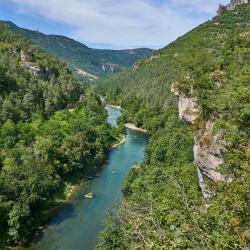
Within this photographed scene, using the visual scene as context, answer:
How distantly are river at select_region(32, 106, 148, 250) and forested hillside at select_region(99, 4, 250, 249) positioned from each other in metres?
4.61

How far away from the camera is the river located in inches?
1893

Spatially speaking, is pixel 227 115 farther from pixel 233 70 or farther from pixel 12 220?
pixel 12 220

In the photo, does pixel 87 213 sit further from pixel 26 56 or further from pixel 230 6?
pixel 230 6

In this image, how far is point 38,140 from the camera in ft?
242

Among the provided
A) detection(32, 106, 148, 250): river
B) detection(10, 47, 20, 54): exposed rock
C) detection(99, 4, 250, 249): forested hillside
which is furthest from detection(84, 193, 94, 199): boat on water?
detection(10, 47, 20, 54): exposed rock

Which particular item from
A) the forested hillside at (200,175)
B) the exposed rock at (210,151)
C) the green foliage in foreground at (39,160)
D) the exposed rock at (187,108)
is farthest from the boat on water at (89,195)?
the exposed rock at (210,151)

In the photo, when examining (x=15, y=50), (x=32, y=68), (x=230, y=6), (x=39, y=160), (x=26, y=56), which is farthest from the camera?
(x=230, y=6)

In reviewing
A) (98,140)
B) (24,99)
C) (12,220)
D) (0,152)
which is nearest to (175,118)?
(98,140)

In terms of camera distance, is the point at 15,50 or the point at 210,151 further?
the point at 15,50

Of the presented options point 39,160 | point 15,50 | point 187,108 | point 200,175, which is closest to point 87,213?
point 39,160

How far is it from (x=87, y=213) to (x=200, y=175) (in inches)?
1006

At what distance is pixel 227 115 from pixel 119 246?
17038mm

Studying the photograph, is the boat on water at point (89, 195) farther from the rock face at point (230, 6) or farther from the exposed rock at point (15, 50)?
the rock face at point (230, 6)

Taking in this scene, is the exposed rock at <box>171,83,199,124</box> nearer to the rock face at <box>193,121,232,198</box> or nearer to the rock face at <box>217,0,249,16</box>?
the rock face at <box>193,121,232,198</box>
